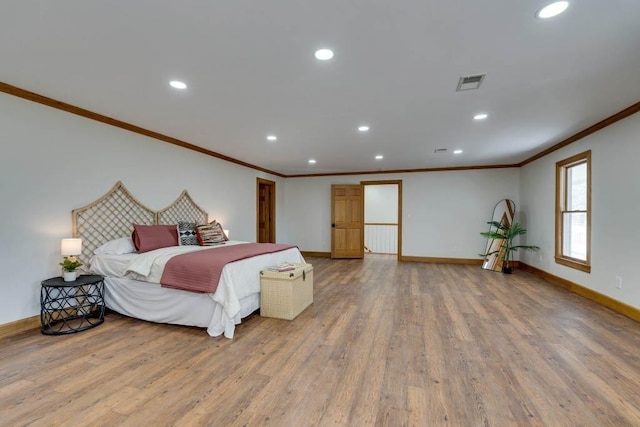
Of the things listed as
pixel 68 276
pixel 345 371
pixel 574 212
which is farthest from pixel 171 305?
pixel 574 212

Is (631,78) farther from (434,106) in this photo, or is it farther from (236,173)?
(236,173)

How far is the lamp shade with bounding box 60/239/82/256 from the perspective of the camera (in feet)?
9.62

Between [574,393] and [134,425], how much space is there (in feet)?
8.76

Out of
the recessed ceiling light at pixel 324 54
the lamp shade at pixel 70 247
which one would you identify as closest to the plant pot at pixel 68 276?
the lamp shade at pixel 70 247

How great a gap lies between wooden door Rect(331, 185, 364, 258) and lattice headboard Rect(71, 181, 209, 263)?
4.09 m

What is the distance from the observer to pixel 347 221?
7.51 m

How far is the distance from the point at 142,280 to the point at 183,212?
173cm

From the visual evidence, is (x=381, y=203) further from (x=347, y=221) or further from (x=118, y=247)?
(x=118, y=247)

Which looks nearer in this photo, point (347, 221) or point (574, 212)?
point (574, 212)

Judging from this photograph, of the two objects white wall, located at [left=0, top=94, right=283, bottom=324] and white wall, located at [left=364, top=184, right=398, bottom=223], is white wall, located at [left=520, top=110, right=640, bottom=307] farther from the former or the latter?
white wall, located at [left=0, top=94, right=283, bottom=324]

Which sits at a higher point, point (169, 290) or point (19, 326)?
point (169, 290)

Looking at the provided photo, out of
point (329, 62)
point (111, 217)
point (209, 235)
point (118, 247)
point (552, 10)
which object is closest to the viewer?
point (552, 10)

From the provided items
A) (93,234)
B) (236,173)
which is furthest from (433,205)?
(93,234)

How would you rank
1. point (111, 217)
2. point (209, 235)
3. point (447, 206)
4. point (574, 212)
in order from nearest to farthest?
point (111, 217) → point (209, 235) → point (574, 212) → point (447, 206)
